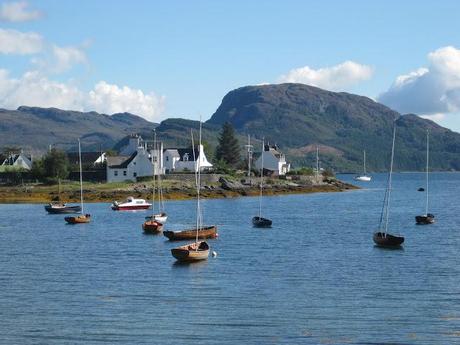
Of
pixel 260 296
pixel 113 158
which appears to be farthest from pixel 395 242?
pixel 113 158

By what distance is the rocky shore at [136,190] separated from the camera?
142688 millimetres

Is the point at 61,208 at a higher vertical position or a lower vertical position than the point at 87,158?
lower

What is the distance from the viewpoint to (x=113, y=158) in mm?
172500

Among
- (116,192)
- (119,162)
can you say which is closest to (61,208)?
(116,192)

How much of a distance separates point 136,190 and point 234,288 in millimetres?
98709

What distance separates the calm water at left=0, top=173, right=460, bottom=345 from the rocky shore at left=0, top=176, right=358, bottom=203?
157ft

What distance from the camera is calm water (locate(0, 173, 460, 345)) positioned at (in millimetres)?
39969

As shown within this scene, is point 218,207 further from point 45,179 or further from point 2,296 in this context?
point 2,296

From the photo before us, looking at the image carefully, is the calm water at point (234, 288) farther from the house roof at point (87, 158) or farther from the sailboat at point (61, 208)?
the house roof at point (87, 158)

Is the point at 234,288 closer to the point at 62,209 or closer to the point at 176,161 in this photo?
the point at 62,209

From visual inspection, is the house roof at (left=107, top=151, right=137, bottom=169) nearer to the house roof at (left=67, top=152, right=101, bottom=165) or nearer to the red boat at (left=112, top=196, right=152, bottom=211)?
the house roof at (left=67, top=152, right=101, bottom=165)

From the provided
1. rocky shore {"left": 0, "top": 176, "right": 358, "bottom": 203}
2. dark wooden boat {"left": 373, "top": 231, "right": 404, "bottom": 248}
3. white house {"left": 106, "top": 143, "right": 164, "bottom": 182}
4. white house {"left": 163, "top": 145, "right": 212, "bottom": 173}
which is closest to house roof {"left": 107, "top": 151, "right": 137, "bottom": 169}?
white house {"left": 106, "top": 143, "right": 164, "bottom": 182}

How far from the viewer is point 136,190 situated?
149000 mm

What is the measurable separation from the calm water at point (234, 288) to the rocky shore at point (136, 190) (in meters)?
47.8
